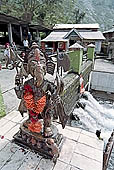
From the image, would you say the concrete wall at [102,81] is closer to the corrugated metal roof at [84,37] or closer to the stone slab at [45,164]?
the stone slab at [45,164]

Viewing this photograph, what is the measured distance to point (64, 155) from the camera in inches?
99.1

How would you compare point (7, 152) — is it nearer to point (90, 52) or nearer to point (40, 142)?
point (40, 142)

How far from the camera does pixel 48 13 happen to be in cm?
2702

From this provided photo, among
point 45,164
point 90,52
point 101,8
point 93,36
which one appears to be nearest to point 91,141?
point 45,164

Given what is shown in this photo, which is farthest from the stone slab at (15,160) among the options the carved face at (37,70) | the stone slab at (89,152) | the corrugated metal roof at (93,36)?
the corrugated metal roof at (93,36)

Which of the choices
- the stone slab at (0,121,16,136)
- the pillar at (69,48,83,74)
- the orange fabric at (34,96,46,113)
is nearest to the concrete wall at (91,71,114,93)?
the pillar at (69,48,83,74)

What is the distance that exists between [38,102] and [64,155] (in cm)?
119

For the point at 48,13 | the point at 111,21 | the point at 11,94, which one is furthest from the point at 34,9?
the point at 111,21

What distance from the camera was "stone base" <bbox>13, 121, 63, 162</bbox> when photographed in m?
2.30

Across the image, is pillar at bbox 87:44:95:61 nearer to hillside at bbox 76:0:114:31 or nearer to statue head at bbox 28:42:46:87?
statue head at bbox 28:42:46:87

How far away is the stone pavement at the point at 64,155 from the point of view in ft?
Answer: 7.49

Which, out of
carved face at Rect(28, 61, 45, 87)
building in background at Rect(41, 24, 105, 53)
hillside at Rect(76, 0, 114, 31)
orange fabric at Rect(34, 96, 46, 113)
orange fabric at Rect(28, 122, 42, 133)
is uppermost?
hillside at Rect(76, 0, 114, 31)

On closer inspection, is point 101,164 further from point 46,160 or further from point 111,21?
point 111,21

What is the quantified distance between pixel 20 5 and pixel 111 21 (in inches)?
2885
